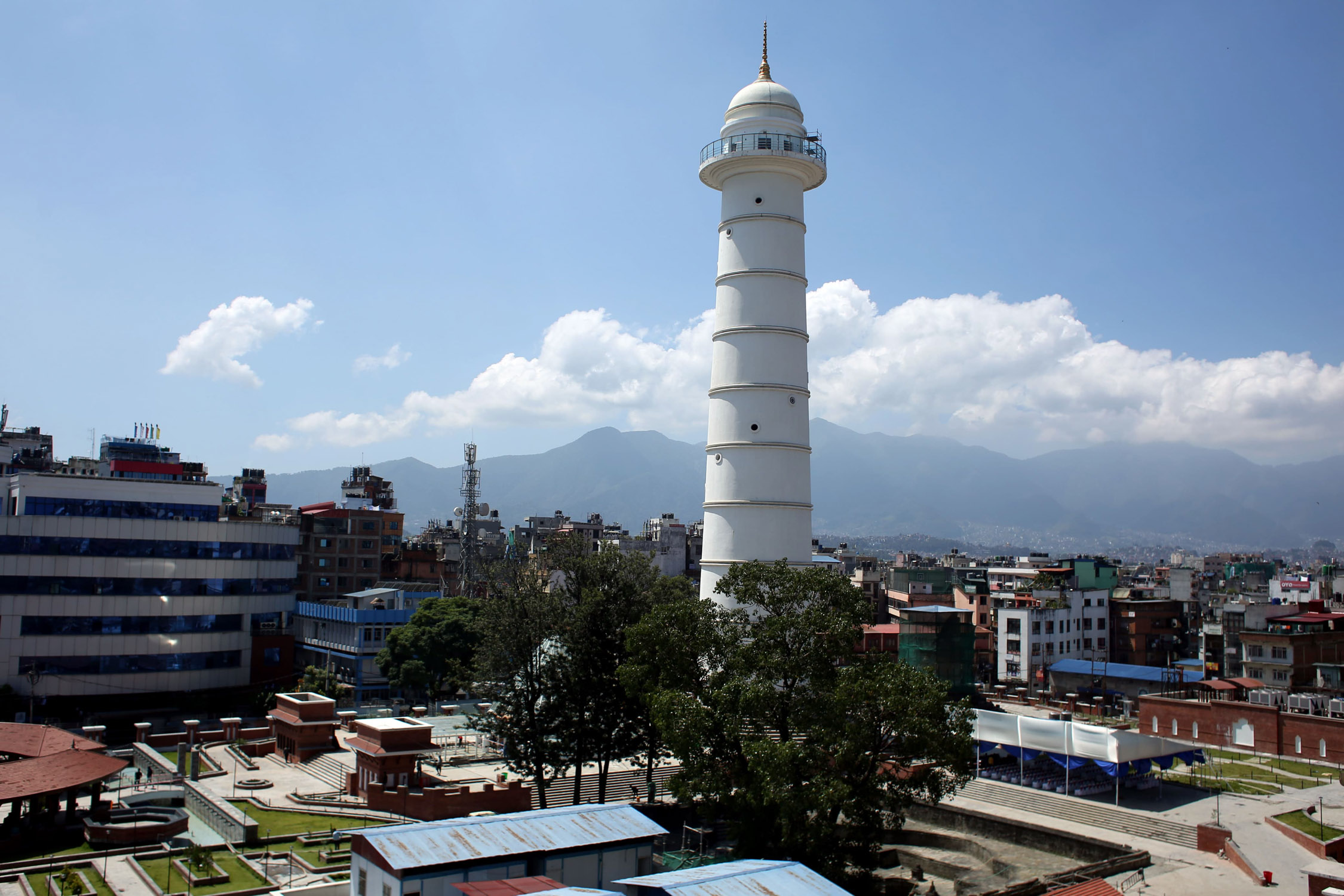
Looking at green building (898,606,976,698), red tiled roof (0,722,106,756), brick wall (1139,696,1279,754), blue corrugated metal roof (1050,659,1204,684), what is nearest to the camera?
red tiled roof (0,722,106,756)

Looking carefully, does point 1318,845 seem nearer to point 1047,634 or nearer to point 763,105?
point 763,105

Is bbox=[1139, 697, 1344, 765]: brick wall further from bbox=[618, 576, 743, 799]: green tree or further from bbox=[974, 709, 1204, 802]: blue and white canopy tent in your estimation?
bbox=[618, 576, 743, 799]: green tree

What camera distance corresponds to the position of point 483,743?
44.7m

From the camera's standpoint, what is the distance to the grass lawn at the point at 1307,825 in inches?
1254

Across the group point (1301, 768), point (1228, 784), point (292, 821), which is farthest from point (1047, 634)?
point (292, 821)

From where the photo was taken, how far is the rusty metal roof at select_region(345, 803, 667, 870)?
69.2 feet

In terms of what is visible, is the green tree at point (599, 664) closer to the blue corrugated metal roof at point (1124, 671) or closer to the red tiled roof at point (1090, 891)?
the red tiled roof at point (1090, 891)

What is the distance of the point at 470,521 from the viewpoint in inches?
3782

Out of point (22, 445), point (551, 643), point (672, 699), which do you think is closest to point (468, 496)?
point (22, 445)

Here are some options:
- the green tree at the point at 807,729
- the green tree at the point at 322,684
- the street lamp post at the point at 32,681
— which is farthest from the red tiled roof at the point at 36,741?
the green tree at the point at 322,684

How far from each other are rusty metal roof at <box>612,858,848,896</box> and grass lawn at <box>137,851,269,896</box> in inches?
445

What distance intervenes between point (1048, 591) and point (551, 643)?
5545 cm

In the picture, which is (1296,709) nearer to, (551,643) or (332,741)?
(551,643)

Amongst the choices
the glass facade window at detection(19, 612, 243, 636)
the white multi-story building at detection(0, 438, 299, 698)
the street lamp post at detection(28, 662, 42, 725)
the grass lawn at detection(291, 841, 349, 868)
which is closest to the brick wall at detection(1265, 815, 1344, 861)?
the grass lawn at detection(291, 841, 349, 868)
